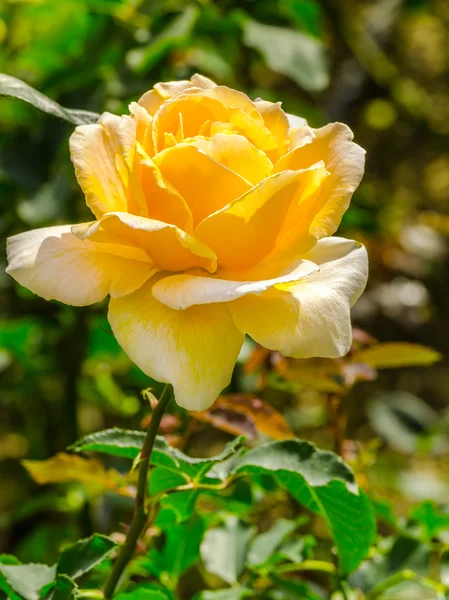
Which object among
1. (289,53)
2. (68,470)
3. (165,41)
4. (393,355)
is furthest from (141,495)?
(289,53)

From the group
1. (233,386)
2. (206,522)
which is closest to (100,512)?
(233,386)

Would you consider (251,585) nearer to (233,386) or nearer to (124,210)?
(124,210)

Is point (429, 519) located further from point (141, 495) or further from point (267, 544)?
point (141, 495)

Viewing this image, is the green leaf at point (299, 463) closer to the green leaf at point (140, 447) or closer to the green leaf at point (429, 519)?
the green leaf at point (140, 447)

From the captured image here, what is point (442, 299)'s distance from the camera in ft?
4.95

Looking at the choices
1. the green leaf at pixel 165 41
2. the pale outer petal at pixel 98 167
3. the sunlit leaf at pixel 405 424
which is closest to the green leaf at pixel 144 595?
the pale outer petal at pixel 98 167

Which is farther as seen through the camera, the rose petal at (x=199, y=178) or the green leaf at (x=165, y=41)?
the green leaf at (x=165, y=41)

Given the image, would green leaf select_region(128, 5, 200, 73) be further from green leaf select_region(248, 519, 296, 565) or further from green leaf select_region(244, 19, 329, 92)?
green leaf select_region(248, 519, 296, 565)

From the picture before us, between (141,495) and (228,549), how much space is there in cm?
24

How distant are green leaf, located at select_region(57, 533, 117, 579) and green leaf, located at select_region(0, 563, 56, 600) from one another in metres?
0.01

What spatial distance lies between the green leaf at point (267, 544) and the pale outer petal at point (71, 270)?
33 centimetres

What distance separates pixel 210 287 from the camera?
398 mm

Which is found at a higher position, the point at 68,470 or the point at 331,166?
the point at 331,166

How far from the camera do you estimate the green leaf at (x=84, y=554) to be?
1.55 feet
